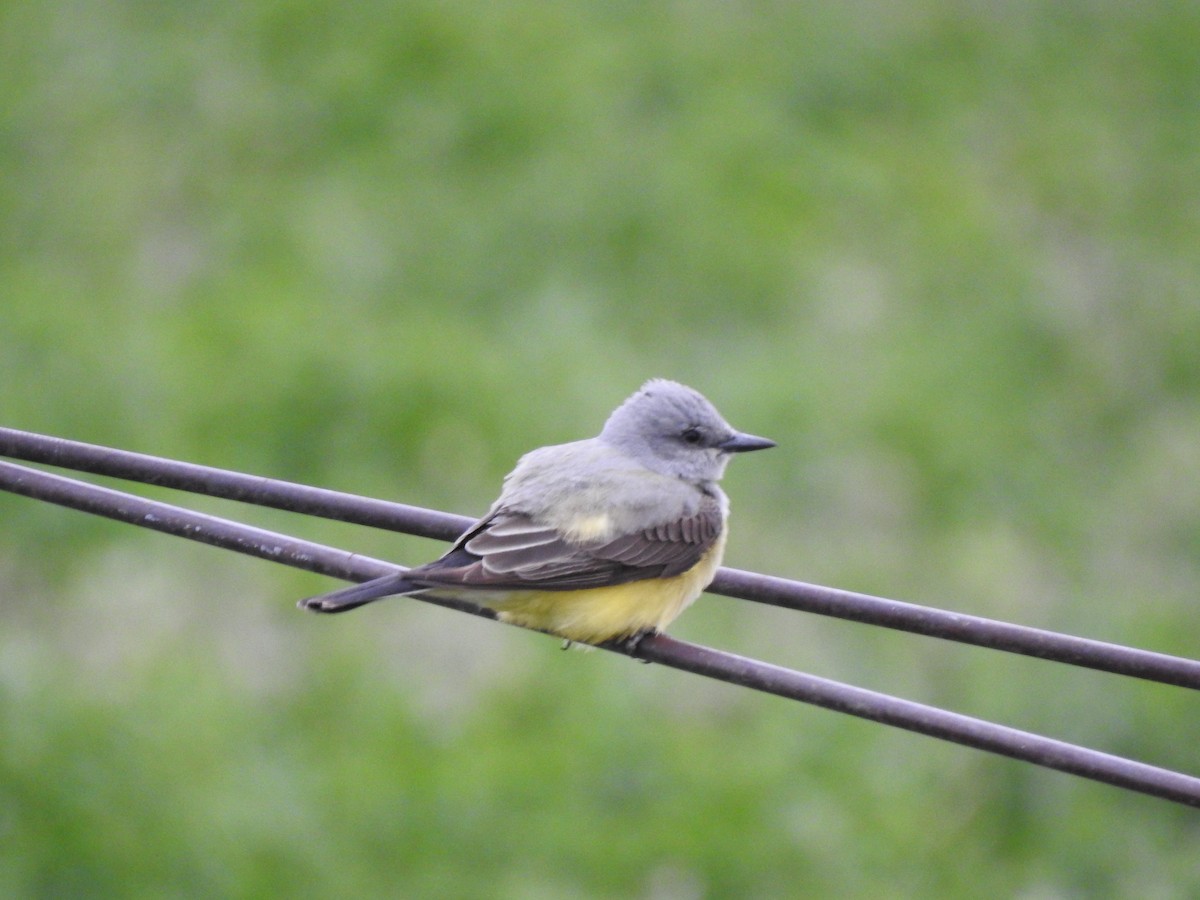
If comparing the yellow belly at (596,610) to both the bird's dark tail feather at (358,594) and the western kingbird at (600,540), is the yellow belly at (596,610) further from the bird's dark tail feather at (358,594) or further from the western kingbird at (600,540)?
the bird's dark tail feather at (358,594)

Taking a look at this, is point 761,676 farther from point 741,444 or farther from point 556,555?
point 741,444

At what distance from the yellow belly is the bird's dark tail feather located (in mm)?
640

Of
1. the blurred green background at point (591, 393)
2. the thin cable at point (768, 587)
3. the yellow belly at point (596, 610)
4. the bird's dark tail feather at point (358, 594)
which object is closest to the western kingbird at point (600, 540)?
the yellow belly at point (596, 610)

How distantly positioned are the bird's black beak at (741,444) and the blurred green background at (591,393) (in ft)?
5.43

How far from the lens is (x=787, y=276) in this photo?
324 inches

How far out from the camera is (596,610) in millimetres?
4074

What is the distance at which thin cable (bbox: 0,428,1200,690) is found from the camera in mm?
2934

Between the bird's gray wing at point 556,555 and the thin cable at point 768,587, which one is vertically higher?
the thin cable at point 768,587

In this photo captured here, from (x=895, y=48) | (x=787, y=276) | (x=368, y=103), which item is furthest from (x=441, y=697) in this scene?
(x=895, y=48)

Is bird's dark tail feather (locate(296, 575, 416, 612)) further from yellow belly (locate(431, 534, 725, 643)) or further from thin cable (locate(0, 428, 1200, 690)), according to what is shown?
yellow belly (locate(431, 534, 725, 643))

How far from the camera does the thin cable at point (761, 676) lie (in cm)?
278

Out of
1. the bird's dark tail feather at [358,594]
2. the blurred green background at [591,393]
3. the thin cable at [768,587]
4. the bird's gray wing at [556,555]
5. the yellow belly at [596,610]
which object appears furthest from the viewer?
the blurred green background at [591,393]

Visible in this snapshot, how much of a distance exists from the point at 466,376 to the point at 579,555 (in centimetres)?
330

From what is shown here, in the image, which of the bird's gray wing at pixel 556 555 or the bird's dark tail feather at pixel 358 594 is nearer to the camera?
the bird's dark tail feather at pixel 358 594
